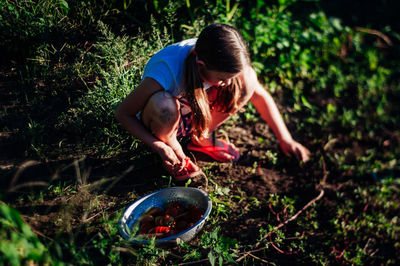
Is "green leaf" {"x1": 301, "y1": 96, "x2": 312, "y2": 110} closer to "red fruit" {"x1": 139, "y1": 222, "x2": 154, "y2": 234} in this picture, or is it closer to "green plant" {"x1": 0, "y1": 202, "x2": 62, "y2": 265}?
"red fruit" {"x1": 139, "y1": 222, "x2": 154, "y2": 234}

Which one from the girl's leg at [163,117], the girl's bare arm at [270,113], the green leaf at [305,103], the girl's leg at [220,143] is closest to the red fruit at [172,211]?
the girl's leg at [163,117]

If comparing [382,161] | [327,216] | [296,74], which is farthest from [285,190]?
[296,74]

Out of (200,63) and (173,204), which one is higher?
Result: (200,63)

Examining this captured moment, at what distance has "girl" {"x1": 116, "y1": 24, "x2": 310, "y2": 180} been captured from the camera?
1644mm

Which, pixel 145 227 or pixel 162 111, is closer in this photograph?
pixel 145 227

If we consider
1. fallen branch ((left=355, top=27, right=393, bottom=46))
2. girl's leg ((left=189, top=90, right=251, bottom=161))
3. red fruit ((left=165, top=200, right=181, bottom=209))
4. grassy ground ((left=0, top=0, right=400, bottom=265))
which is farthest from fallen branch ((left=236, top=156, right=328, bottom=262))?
fallen branch ((left=355, top=27, right=393, bottom=46))

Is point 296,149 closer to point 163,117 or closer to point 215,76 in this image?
point 215,76

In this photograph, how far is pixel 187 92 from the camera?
1.84 m

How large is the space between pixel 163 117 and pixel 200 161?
624mm

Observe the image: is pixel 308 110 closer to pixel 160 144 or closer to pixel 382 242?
pixel 382 242

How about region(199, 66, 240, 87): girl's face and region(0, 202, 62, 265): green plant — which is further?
region(199, 66, 240, 87): girl's face

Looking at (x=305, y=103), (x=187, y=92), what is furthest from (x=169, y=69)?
(x=305, y=103)

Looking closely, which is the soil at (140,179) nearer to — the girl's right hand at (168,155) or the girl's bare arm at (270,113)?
the girl's right hand at (168,155)

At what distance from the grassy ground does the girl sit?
0.29m
